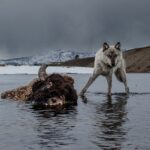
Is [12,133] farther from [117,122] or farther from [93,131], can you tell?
[117,122]

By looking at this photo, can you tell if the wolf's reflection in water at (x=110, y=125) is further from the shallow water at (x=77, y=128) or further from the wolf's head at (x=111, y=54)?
the wolf's head at (x=111, y=54)

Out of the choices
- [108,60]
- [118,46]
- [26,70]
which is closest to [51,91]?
[108,60]

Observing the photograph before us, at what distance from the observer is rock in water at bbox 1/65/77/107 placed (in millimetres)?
24375

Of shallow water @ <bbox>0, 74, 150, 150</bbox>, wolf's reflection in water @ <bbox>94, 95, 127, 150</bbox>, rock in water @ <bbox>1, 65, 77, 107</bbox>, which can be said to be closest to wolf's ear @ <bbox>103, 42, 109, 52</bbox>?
rock in water @ <bbox>1, 65, 77, 107</bbox>

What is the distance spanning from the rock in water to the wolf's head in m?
2.87

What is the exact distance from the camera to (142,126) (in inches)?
626

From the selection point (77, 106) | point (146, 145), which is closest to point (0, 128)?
point (146, 145)

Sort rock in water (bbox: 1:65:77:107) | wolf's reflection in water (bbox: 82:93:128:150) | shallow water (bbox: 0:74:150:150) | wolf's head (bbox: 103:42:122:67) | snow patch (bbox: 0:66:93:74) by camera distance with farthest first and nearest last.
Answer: snow patch (bbox: 0:66:93:74) → wolf's head (bbox: 103:42:122:67) → rock in water (bbox: 1:65:77:107) → wolf's reflection in water (bbox: 82:93:128:150) → shallow water (bbox: 0:74:150:150)

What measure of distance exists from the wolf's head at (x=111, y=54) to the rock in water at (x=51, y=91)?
2.87 metres

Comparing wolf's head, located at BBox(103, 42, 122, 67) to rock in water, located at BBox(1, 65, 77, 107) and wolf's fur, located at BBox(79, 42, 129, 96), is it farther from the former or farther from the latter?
rock in water, located at BBox(1, 65, 77, 107)

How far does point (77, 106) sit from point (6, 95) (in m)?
6.78

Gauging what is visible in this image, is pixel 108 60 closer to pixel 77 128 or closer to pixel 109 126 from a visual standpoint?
pixel 109 126

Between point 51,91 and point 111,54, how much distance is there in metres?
5.67

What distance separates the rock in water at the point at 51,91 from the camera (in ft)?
80.0
